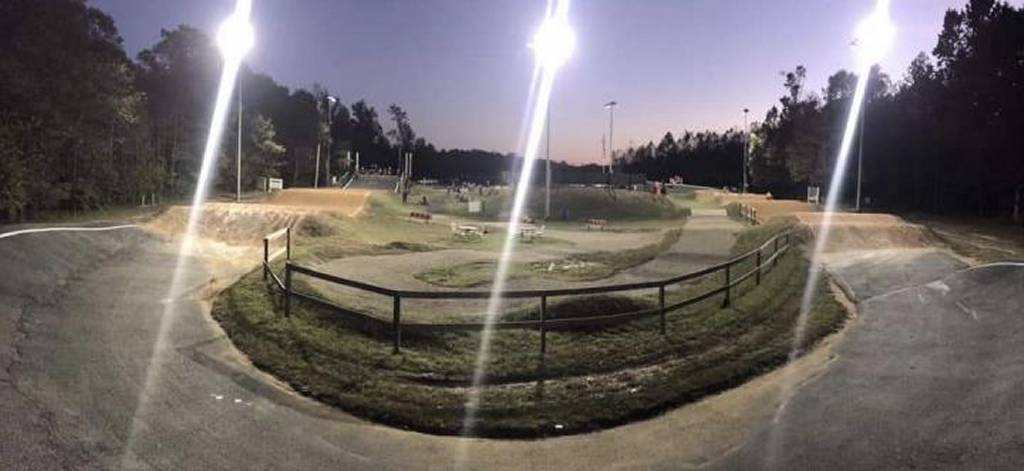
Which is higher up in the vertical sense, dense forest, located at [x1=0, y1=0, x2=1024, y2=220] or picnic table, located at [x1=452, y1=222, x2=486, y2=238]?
dense forest, located at [x1=0, y1=0, x2=1024, y2=220]

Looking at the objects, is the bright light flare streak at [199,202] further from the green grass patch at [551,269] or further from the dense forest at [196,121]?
the green grass patch at [551,269]

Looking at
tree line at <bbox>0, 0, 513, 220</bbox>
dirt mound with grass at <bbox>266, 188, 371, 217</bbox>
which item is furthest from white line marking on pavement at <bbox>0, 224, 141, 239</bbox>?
dirt mound with grass at <bbox>266, 188, 371, 217</bbox>

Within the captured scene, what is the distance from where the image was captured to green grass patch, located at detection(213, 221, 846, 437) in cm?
920

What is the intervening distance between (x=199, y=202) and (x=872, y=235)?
30345mm

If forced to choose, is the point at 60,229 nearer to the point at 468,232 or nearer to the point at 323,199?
the point at 468,232

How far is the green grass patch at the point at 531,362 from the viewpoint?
30.2 feet

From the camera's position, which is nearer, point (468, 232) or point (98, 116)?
point (468, 232)

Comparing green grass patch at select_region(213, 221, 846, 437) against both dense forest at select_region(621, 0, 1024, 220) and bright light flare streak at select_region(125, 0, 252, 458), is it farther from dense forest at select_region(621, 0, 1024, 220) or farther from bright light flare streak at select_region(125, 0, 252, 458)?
dense forest at select_region(621, 0, 1024, 220)

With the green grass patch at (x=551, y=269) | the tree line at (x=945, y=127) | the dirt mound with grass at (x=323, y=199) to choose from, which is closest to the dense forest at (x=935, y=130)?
the tree line at (x=945, y=127)

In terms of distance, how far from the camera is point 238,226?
1222 inches

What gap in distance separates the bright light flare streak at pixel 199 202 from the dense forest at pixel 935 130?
39696 mm

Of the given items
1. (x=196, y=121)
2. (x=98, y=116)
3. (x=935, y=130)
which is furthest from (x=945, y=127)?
(x=196, y=121)

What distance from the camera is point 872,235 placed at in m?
27.6

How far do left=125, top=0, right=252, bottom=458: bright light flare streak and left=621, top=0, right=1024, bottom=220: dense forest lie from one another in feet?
130
